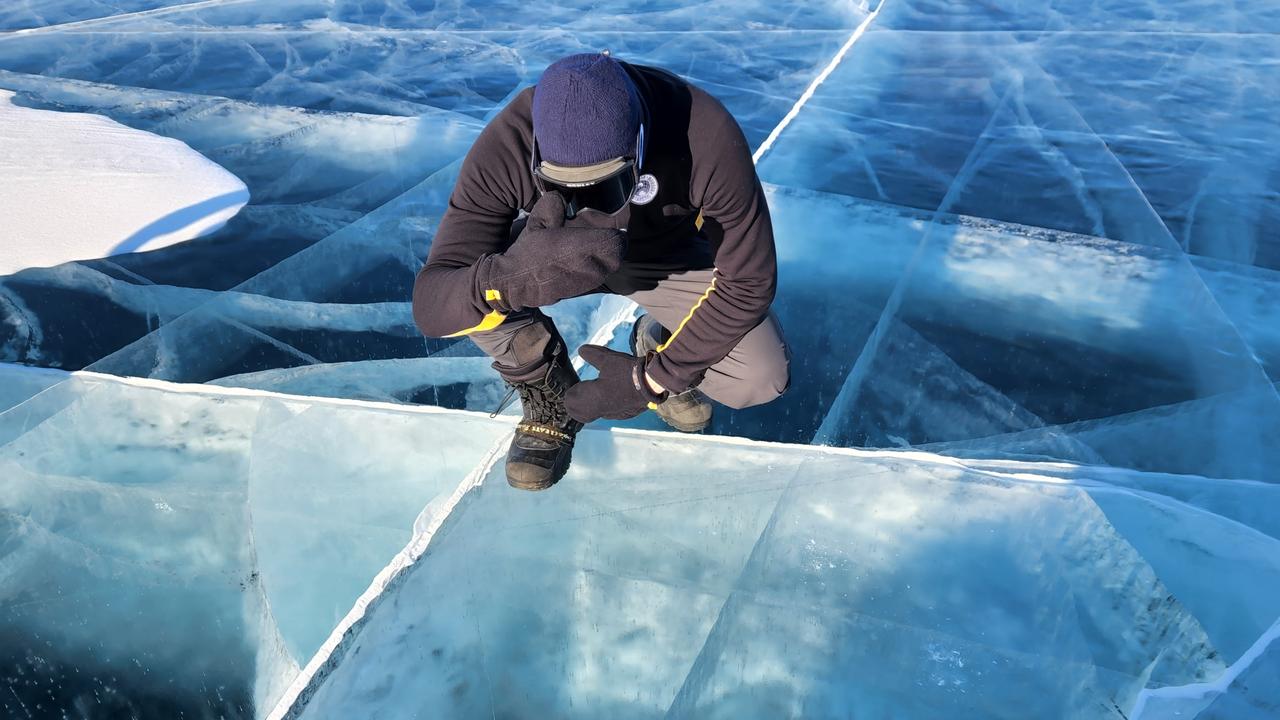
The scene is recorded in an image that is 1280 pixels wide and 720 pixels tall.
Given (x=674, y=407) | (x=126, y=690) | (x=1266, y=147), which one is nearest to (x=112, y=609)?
(x=126, y=690)

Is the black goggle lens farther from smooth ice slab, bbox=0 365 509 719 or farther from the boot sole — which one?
smooth ice slab, bbox=0 365 509 719

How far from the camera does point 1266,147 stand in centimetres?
319

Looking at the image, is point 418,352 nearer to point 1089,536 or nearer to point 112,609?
point 112,609

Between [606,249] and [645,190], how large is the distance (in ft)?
0.38

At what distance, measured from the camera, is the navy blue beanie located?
1145mm

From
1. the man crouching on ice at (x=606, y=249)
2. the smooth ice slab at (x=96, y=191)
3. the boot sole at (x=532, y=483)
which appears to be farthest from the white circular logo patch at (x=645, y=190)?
the smooth ice slab at (x=96, y=191)

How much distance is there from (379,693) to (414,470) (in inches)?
20.9

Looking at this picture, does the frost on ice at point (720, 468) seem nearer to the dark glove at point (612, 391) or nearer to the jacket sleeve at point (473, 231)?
the dark glove at point (612, 391)

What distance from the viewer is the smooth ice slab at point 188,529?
4.41 ft

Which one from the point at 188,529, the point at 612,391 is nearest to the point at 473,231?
the point at 612,391

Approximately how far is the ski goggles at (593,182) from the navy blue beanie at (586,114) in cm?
1

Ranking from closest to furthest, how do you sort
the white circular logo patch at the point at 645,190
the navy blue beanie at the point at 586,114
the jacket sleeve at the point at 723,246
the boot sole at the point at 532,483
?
the navy blue beanie at the point at 586,114 → the white circular logo patch at the point at 645,190 → the jacket sleeve at the point at 723,246 → the boot sole at the point at 532,483

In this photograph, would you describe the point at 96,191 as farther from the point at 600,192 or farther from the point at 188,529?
the point at 600,192

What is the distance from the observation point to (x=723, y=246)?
4.61 feet
